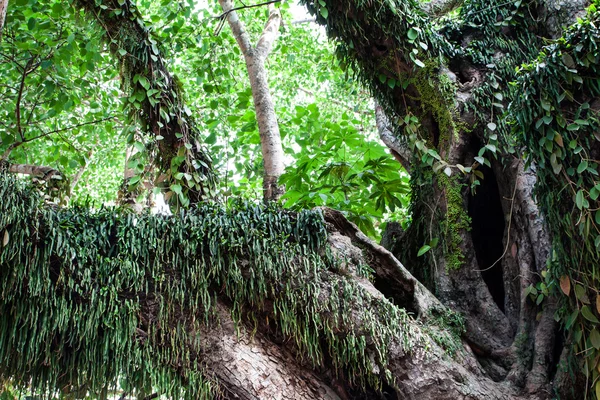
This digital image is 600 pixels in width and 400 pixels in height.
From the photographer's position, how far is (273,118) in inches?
223

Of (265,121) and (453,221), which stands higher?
(265,121)


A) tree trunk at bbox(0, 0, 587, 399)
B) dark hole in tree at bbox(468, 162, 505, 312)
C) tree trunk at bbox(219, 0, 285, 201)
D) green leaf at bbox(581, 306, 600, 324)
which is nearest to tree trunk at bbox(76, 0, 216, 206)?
tree trunk at bbox(0, 0, 587, 399)

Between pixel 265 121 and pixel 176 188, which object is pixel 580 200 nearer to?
pixel 176 188

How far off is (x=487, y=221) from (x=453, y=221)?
629 millimetres

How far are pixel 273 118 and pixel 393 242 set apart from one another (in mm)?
1652

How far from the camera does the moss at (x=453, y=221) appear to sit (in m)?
4.47

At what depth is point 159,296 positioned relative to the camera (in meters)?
3.51

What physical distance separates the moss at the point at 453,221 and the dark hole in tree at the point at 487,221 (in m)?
0.33

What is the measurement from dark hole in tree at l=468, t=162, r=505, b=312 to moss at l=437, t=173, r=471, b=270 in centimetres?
33

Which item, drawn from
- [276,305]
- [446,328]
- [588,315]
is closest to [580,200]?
[588,315]

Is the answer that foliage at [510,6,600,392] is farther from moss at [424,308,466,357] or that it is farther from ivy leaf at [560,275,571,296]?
moss at [424,308,466,357]

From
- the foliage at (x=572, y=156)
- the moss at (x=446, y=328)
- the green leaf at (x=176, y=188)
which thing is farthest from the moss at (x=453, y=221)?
the green leaf at (x=176, y=188)

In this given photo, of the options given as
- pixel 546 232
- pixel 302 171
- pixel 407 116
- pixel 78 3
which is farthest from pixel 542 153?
pixel 78 3

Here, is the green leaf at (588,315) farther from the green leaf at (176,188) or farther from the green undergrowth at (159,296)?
the green leaf at (176,188)
